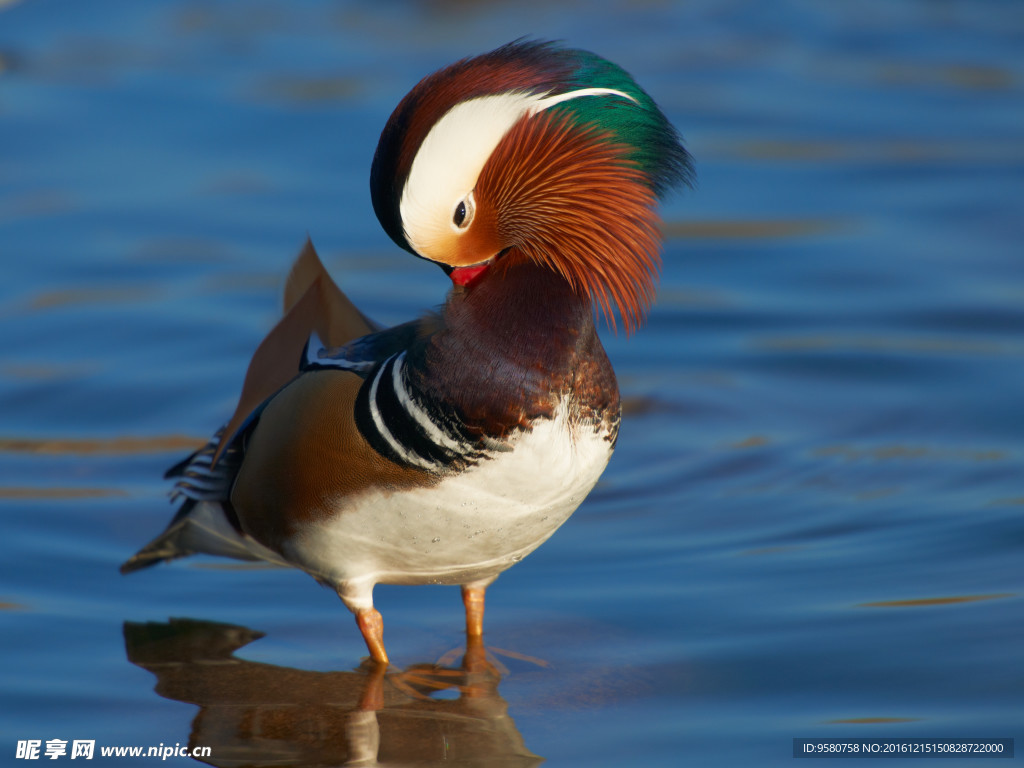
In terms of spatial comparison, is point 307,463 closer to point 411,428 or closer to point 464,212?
point 411,428

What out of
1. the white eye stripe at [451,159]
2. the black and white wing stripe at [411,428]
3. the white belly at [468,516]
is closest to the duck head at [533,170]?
the white eye stripe at [451,159]

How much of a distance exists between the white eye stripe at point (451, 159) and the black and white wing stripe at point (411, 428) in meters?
0.40

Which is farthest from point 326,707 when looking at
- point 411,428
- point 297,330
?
point 297,330

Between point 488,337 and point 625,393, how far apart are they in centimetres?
288

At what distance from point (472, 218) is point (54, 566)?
2392mm

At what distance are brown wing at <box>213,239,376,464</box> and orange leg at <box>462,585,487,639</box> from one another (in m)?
0.91

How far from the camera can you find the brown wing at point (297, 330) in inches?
167

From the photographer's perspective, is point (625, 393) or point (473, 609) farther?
point (625, 393)

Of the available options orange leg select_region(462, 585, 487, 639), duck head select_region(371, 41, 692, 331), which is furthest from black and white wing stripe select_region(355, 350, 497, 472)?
orange leg select_region(462, 585, 487, 639)

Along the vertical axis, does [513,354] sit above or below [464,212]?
below

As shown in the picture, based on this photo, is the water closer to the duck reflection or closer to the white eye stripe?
the duck reflection

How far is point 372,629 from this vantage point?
4.20 meters

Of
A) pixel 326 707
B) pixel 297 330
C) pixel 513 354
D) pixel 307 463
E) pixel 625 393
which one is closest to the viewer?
pixel 513 354

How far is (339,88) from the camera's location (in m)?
10.6
